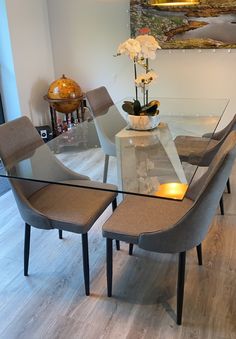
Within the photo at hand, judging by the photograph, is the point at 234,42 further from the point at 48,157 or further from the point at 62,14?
the point at 48,157

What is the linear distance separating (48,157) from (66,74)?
247 centimetres

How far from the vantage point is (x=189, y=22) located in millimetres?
3619

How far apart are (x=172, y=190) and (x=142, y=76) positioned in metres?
1.04

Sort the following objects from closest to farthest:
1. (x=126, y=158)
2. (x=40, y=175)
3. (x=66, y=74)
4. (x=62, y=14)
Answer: (x=40, y=175), (x=126, y=158), (x=62, y=14), (x=66, y=74)

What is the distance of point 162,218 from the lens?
5.80ft

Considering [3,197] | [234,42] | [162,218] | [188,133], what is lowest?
[3,197]

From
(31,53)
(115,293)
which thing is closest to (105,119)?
(115,293)

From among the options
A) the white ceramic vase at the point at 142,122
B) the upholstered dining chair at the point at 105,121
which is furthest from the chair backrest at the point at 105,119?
the white ceramic vase at the point at 142,122

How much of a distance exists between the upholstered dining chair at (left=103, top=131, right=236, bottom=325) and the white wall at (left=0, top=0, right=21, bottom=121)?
96.9 inches

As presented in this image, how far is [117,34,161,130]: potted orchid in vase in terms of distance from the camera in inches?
88.2

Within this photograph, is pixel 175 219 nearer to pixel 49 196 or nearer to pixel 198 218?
pixel 198 218

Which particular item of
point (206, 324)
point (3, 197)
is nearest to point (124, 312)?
point (206, 324)

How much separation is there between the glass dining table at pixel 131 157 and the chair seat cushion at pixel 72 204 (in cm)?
12

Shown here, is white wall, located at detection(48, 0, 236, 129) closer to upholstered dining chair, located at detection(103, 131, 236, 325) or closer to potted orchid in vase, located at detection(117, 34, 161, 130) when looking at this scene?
potted orchid in vase, located at detection(117, 34, 161, 130)
